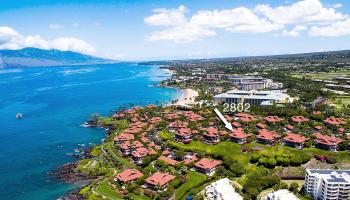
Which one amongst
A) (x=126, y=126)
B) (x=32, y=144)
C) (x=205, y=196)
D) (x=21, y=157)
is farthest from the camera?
(x=126, y=126)

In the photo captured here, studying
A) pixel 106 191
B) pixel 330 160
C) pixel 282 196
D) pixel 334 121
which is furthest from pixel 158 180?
pixel 334 121

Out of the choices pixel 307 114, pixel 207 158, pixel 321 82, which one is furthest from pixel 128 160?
pixel 321 82

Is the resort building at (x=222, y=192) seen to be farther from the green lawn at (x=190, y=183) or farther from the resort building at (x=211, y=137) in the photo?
the resort building at (x=211, y=137)

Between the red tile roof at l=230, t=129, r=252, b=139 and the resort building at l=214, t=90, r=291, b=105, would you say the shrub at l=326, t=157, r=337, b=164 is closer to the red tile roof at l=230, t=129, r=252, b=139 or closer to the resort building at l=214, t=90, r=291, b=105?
the red tile roof at l=230, t=129, r=252, b=139

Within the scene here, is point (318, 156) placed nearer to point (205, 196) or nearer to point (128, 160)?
point (205, 196)

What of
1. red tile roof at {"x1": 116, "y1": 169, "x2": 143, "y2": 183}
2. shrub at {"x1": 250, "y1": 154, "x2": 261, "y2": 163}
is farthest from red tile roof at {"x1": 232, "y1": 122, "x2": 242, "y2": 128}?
red tile roof at {"x1": 116, "y1": 169, "x2": 143, "y2": 183}

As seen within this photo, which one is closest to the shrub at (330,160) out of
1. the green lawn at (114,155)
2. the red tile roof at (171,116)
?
the green lawn at (114,155)
